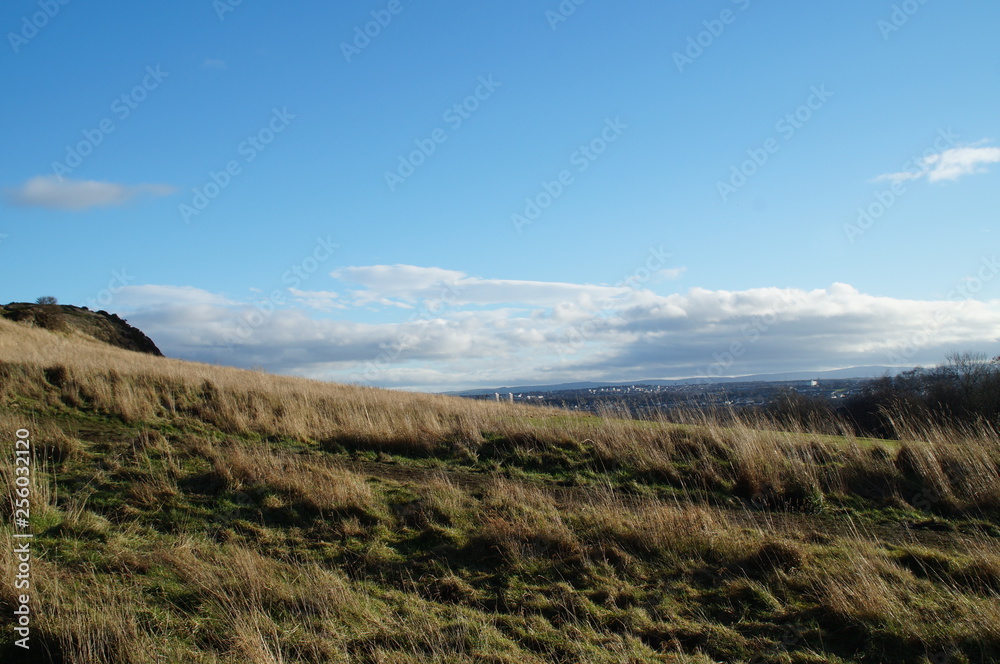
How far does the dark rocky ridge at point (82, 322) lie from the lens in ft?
123

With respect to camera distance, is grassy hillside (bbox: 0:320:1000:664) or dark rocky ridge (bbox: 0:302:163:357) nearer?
grassy hillside (bbox: 0:320:1000:664)

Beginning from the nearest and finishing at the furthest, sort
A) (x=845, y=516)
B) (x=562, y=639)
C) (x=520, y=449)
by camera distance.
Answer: (x=562, y=639), (x=845, y=516), (x=520, y=449)

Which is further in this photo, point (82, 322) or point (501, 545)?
point (82, 322)

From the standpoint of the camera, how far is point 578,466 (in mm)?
11375

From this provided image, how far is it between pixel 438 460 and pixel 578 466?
2804mm

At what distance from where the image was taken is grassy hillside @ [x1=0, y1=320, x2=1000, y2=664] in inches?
201

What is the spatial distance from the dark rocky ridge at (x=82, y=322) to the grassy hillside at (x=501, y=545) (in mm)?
31136

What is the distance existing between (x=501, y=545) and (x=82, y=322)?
47.6 metres

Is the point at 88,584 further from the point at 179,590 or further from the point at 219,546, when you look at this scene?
the point at 219,546

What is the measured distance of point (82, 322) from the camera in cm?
4325

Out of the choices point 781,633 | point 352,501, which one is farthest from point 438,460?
point 781,633

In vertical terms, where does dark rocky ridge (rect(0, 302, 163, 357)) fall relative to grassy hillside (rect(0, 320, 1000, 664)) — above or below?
above

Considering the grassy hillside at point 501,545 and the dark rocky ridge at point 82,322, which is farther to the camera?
the dark rocky ridge at point 82,322

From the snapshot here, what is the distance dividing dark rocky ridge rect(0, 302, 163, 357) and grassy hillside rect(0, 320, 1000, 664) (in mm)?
31136
